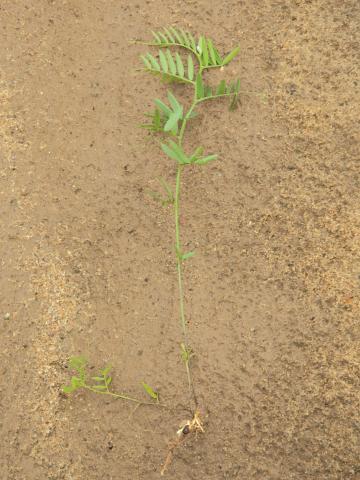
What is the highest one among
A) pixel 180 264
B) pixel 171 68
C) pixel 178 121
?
pixel 171 68

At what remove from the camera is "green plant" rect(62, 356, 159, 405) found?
146 centimetres

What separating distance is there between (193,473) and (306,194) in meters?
0.68

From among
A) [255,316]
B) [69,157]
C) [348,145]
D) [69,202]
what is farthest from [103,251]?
[348,145]

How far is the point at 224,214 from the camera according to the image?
1.58m

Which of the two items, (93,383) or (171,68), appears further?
(171,68)

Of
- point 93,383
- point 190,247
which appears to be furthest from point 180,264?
point 93,383

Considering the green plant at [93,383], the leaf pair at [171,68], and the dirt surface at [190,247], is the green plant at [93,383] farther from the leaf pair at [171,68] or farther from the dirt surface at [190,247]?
the leaf pair at [171,68]

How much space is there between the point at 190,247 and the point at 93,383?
38cm

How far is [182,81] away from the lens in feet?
5.48

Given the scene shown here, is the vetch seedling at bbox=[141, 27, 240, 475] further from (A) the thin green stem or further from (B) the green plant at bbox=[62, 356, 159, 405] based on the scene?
(B) the green plant at bbox=[62, 356, 159, 405]

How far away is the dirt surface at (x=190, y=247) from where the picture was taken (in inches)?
56.9

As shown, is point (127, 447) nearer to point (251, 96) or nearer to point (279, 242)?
point (279, 242)

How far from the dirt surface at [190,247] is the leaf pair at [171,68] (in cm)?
5

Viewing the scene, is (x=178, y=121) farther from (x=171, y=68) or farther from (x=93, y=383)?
(x=93, y=383)
